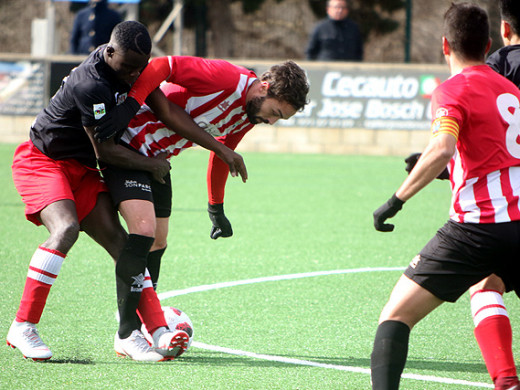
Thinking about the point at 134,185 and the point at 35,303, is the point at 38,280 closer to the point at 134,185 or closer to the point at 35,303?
the point at 35,303

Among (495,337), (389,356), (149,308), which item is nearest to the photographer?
(389,356)

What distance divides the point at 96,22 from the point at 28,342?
1082 centimetres

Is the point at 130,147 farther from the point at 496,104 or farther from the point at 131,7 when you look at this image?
the point at 131,7

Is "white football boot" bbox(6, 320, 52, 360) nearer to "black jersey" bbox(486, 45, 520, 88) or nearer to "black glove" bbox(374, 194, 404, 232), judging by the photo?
"black glove" bbox(374, 194, 404, 232)

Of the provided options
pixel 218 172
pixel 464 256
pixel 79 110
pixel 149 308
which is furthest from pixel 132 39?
pixel 464 256

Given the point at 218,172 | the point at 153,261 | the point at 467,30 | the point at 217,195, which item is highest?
the point at 467,30

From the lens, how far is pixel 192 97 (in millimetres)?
4492

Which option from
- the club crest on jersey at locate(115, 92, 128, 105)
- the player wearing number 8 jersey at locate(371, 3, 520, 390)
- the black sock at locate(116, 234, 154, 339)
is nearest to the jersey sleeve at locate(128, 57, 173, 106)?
the club crest on jersey at locate(115, 92, 128, 105)

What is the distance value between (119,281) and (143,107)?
3.25 feet

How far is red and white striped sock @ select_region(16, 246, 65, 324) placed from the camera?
4.24 metres

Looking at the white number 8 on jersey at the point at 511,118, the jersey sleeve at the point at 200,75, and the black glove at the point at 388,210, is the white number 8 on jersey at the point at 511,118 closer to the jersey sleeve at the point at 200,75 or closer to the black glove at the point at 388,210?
the black glove at the point at 388,210

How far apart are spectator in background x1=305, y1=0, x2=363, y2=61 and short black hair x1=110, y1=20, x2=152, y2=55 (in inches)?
433

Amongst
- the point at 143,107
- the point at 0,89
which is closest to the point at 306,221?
the point at 143,107

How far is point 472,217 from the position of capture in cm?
343
